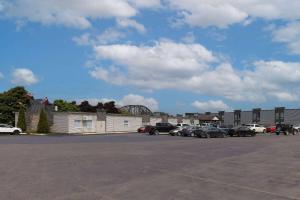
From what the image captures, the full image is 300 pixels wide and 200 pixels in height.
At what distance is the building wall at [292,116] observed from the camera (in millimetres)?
111500

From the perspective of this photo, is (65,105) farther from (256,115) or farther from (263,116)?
(263,116)

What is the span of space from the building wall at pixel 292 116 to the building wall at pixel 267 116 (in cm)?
347

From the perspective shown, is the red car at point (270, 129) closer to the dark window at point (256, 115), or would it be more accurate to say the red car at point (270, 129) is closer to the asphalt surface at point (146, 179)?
the dark window at point (256, 115)

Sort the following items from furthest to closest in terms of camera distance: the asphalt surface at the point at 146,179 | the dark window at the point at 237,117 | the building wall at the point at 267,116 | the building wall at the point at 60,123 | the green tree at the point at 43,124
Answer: the dark window at the point at 237,117 < the building wall at the point at 267,116 < the building wall at the point at 60,123 < the green tree at the point at 43,124 < the asphalt surface at the point at 146,179

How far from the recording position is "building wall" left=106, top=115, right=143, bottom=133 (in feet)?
240

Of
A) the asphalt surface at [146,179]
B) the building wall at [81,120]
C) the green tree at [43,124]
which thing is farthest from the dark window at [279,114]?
the asphalt surface at [146,179]

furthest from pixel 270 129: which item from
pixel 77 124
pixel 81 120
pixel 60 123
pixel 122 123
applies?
pixel 60 123

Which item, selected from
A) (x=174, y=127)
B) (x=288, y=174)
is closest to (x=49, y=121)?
(x=174, y=127)

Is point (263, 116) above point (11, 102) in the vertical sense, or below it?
below

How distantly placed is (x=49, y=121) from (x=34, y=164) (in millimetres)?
50155

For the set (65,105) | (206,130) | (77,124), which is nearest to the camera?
(206,130)

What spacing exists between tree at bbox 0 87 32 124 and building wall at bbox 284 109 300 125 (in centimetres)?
6495

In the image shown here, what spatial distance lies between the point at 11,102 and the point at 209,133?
35.7 meters

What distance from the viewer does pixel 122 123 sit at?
7588 cm
